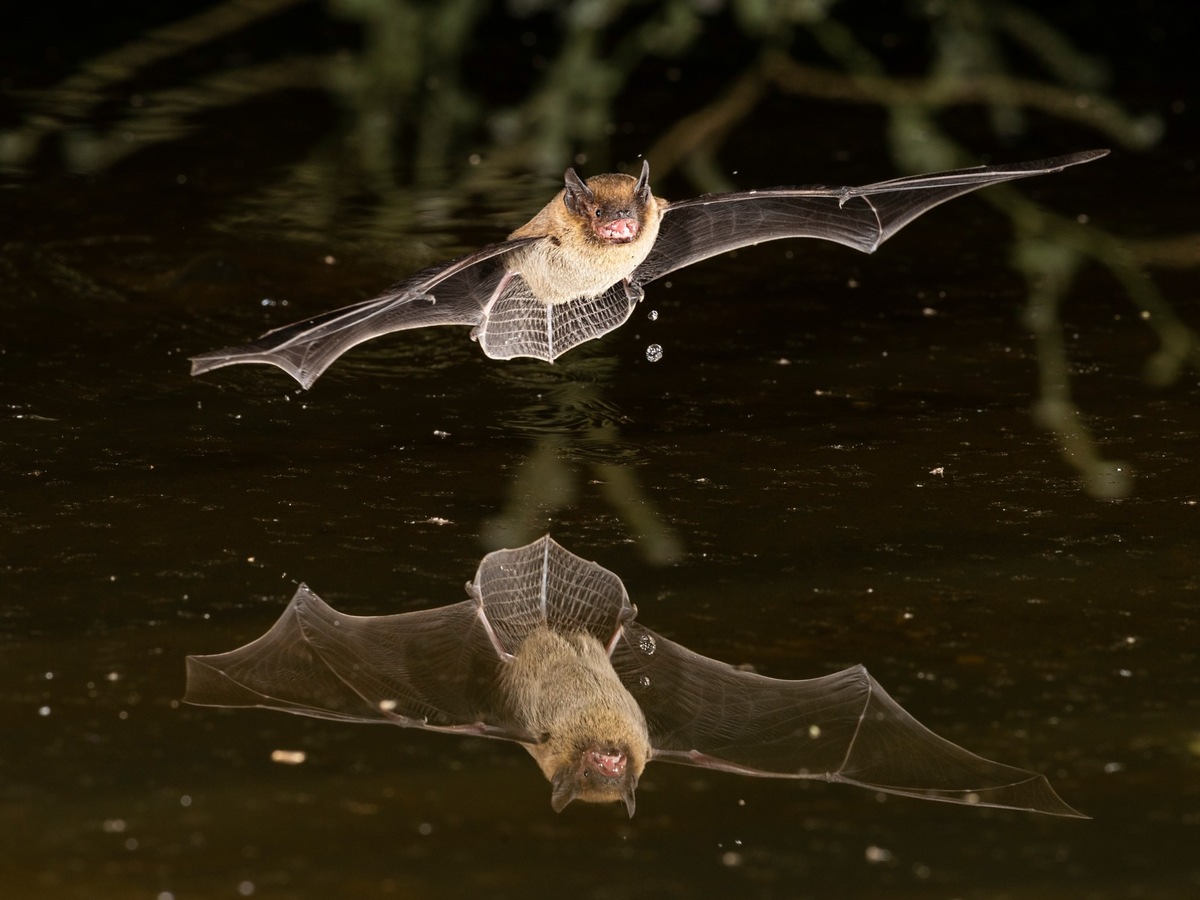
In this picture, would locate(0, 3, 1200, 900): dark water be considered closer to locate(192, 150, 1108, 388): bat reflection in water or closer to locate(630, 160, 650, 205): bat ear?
locate(192, 150, 1108, 388): bat reflection in water

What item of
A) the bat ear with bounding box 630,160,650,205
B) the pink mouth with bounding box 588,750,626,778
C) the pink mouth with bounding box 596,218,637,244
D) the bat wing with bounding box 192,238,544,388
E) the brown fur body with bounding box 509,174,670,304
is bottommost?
the pink mouth with bounding box 588,750,626,778

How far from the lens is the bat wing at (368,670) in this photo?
2.90 meters

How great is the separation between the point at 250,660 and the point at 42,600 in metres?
0.48

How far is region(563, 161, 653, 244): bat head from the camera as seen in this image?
4.18m

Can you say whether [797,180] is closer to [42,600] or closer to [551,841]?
[42,600]

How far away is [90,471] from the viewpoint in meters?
3.95

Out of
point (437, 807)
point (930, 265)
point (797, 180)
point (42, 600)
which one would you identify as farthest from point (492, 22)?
point (437, 807)

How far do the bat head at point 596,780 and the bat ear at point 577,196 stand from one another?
1778 millimetres

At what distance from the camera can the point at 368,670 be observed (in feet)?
10.0

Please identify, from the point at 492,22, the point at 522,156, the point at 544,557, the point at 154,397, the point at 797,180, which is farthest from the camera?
the point at 492,22

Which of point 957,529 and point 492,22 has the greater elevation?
point 492,22

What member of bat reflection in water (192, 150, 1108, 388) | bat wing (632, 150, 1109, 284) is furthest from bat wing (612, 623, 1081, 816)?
bat wing (632, 150, 1109, 284)

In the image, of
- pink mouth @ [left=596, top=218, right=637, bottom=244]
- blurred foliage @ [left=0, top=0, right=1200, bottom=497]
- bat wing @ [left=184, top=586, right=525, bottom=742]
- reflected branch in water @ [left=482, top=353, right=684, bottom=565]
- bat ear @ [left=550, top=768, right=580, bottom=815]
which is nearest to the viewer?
bat ear @ [left=550, top=768, right=580, bottom=815]

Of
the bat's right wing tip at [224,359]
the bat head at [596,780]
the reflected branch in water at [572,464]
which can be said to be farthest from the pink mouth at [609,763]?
the bat's right wing tip at [224,359]
